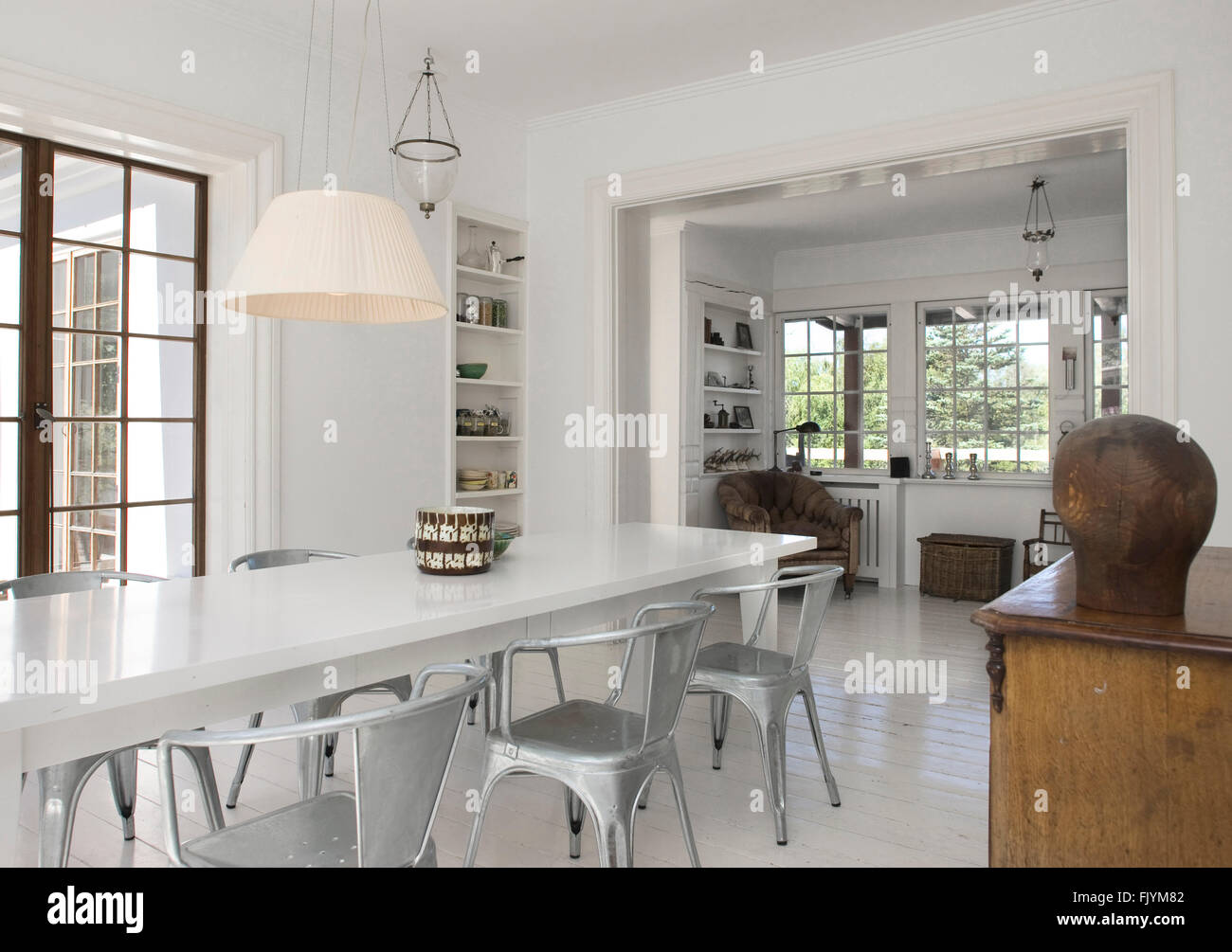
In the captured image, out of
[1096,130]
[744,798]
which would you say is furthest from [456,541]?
[1096,130]

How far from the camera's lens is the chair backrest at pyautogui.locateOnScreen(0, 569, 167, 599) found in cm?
250

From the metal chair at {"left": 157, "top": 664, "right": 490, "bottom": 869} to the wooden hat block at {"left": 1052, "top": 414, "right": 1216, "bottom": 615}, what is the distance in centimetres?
95

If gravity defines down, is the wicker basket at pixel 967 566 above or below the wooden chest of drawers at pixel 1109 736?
below

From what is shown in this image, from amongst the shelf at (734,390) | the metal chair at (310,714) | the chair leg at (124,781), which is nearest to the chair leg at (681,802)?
the metal chair at (310,714)

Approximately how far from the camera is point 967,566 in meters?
6.69

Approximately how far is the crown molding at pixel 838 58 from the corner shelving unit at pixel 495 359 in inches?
30.0

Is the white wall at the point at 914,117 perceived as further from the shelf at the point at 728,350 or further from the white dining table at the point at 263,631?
the white dining table at the point at 263,631

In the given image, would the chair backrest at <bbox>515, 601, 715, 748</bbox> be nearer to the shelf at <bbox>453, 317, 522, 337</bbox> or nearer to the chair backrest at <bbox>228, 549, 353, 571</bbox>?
the chair backrest at <bbox>228, 549, 353, 571</bbox>

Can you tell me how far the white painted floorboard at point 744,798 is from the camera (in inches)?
98.9

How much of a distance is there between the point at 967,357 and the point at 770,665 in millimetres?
5354

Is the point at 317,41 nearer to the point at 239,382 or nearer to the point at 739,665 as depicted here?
the point at 239,382

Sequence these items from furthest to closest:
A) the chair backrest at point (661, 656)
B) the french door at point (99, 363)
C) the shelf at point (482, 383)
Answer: the shelf at point (482, 383), the french door at point (99, 363), the chair backrest at point (661, 656)
